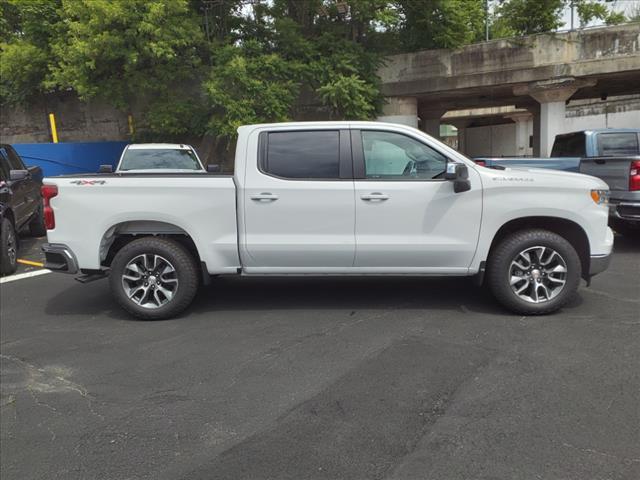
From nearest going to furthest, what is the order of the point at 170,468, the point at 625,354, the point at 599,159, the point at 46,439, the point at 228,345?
the point at 170,468 → the point at 46,439 → the point at 625,354 → the point at 228,345 → the point at 599,159

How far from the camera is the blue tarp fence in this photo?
57.5 ft

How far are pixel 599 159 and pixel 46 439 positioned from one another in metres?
8.36

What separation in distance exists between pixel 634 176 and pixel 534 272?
12.5ft

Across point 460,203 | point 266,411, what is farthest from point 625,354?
point 266,411

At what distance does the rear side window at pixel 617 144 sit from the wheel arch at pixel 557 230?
529 cm

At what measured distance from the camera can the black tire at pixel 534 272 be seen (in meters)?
5.18

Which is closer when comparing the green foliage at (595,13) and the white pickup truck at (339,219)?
the white pickup truck at (339,219)

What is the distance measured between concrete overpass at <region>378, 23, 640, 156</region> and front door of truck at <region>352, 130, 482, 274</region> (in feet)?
45.9

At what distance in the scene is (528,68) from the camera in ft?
57.4

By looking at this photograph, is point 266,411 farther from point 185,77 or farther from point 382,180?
point 185,77

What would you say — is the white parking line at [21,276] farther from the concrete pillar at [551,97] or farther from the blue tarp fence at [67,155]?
the concrete pillar at [551,97]

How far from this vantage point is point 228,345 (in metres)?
4.77

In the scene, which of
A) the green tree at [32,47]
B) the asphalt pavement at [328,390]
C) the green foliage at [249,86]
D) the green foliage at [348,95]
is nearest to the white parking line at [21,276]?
the asphalt pavement at [328,390]

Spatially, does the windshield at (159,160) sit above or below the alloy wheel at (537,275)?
above
